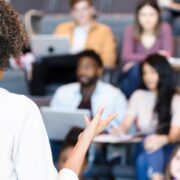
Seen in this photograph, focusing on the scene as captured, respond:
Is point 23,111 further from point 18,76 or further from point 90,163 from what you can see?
point 18,76

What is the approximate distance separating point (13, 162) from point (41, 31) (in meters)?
4.82

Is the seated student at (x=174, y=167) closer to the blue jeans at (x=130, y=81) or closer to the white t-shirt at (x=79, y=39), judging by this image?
the blue jeans at (x=130, y=81)

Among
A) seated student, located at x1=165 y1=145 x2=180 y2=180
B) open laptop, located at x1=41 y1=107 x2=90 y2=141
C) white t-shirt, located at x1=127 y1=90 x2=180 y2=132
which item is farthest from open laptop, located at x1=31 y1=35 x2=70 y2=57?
seated student, located at x1=165 y1=145 x2=180 y2=180

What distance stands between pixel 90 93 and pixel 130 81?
13.6 inches

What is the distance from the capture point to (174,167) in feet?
12.1

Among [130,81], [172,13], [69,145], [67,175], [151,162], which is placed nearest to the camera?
[67,175]

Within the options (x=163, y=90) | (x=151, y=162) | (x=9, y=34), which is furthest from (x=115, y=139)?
(x=9, y=34)

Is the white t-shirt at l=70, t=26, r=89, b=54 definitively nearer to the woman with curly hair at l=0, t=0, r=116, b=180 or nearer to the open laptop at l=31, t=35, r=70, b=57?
the open laptop at l=31, t=35, r=70, b=57

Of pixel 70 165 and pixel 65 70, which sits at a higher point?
pixel 70 165

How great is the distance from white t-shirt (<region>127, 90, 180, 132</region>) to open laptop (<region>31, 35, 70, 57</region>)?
791 mm

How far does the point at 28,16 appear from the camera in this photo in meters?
5.93

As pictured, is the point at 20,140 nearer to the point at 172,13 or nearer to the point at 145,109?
the point at 145,109

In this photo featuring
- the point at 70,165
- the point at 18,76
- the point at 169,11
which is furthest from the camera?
the point at 169,11

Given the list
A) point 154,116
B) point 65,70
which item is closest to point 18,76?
point 65,70
